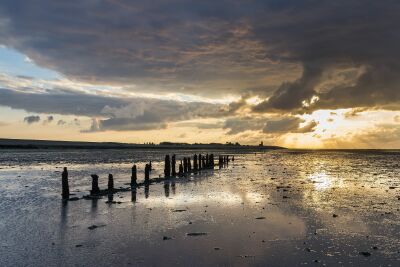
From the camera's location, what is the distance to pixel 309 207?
21.0 meters

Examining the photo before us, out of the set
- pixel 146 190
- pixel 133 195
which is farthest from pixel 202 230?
pixel 146 190

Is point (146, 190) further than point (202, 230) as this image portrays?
Yes

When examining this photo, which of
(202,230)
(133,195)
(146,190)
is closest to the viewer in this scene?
(202,230)

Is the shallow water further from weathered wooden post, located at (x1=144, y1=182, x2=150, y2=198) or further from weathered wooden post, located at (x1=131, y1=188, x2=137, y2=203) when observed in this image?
weathered wooden post, located at (x1=144, y1=182, x2=150, y2=198)

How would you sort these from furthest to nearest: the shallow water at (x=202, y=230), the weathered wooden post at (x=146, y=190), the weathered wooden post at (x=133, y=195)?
the weathered wooden post at (x=146, y=190) → the weathered wooden post at (x=133, y=195) → the shallow water at (x=202, y=230)

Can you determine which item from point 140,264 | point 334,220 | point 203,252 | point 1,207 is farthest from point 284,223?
point 1,207

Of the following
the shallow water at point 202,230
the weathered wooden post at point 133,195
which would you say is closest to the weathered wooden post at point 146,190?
the shallow water at point 202,230

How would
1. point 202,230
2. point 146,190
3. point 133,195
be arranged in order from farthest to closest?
point 146,190, point 133,195, point 202,230

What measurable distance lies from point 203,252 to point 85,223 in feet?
21.4

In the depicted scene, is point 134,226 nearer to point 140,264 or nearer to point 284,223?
point 140,264

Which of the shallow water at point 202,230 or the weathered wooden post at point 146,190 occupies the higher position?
the weathered wooden post at point 146,190

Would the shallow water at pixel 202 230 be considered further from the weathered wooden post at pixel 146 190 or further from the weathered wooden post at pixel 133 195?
the weathered wooden post at pixel 146 190

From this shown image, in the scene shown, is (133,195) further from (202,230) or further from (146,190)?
(202,230)

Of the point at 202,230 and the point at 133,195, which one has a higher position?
the point at 133,195
